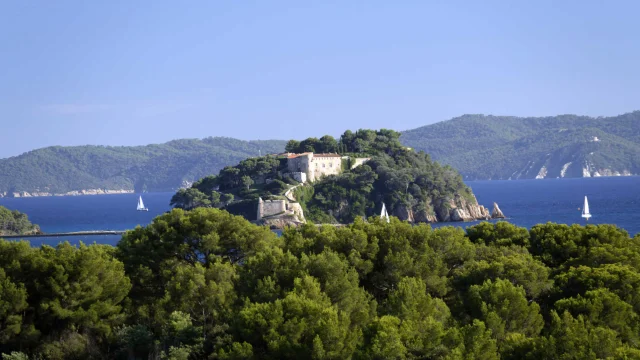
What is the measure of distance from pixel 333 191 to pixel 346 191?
1441 mm

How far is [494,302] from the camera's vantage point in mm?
20766

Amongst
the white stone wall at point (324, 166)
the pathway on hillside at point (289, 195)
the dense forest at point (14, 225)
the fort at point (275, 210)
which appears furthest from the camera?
the white stone wall at point (324, 166)

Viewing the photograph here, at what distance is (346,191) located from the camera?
88125mm

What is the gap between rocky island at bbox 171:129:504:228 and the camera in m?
84.8

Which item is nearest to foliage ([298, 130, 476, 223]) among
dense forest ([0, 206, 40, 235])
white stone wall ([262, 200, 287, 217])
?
white stone wall ([262, 200, 287, 217])

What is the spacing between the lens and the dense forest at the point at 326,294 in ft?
61.7

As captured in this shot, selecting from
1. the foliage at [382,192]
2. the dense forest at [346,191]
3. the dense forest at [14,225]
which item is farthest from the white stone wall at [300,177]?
the dense forest at [14,225]

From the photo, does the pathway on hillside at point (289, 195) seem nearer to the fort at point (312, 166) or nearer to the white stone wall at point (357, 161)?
the fort at point (312, 166)

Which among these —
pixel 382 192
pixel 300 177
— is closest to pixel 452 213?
pixel 382 192

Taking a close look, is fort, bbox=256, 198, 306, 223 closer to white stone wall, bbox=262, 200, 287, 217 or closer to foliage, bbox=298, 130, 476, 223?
white stone wall, bbox=262, 200, 287, 217

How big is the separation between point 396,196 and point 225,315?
66.1m

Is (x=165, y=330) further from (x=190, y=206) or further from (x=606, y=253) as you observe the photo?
(x=190, y=206)

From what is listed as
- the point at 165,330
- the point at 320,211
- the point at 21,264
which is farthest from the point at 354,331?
the point at 320,211

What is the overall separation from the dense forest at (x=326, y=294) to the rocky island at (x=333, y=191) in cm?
5271
